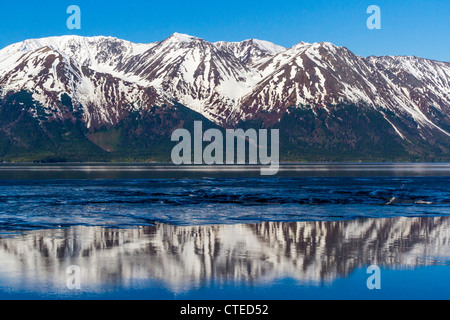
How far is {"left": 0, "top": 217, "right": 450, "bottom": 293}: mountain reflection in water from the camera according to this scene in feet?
99.7

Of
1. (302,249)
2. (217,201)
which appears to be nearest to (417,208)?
(217,201)

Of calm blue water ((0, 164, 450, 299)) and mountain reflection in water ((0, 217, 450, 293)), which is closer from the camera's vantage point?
calm blue water ((0, 164, 450, 299))

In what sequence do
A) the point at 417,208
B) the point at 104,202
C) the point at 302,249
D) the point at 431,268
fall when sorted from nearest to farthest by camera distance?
1. the point at 431,268
2. the point at 302,249
3. the point at 417,208
4. the point at 104,202

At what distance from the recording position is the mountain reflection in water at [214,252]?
30.4 metres

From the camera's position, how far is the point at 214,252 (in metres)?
37.8

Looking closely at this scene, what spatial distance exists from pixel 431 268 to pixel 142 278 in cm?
1632

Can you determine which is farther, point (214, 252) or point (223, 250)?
point (223, 250)

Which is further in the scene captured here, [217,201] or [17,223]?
[217,201]

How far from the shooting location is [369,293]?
90.6ft

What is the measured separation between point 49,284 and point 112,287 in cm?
324

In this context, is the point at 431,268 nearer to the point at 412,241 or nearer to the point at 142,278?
the point at 412,241

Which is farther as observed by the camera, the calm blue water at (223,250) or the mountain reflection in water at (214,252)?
the mountain reflection in water at (214,252)

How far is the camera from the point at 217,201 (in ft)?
248
